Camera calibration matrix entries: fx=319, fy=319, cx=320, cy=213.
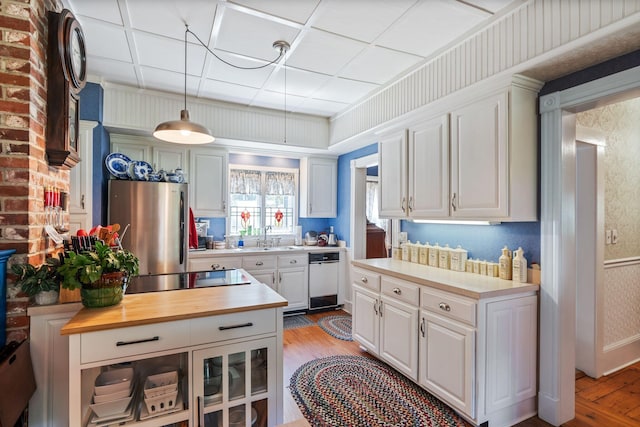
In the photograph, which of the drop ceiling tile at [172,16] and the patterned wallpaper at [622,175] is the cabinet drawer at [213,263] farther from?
the patterned wallpaper at [622,175]

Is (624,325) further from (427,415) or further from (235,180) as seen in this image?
(235,180)

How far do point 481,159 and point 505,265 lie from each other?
823mm

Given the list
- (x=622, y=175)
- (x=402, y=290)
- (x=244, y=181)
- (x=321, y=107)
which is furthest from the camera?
(x=244, y=181)

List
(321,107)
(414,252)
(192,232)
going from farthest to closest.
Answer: (321,107), (192,232), (414,252)

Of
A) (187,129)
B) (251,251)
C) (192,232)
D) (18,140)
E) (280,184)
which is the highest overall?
(187,129)

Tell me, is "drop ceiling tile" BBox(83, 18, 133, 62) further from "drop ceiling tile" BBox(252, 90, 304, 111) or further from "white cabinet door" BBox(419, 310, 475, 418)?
"white cabinet door" BBox(419, 310, 475, 418)

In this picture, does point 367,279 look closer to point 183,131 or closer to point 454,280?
point 454,280

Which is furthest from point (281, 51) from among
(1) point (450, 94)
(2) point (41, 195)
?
(2) point (41, 195)

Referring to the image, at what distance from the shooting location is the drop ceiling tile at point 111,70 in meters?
2.91

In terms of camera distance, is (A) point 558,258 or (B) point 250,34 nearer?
(A) point 558,258

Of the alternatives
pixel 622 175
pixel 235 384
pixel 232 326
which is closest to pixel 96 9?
pixel 232 326

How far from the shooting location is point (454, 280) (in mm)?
2393

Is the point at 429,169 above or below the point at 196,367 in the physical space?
above

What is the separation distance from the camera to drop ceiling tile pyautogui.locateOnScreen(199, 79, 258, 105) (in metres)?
3.44
